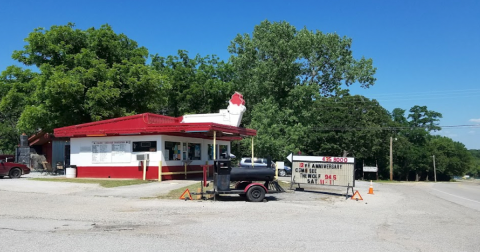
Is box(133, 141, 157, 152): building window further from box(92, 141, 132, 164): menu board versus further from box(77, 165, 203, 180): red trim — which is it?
box(77, 165, 203, 180): red trim

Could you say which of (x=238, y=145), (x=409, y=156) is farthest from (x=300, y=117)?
(x=409, y=156)

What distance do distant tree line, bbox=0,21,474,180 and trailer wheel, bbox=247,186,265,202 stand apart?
57.1 ft

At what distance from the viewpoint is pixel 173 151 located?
24.0 meters

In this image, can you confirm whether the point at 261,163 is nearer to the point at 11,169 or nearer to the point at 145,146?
the point at 145,146

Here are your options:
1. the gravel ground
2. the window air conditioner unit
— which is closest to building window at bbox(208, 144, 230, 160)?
the window air conditioner unit

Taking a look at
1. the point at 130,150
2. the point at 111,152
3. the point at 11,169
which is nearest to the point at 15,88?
the point at 11,169

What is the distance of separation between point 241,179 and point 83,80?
736 inches

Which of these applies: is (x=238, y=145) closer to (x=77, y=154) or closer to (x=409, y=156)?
(x=77, y=154)

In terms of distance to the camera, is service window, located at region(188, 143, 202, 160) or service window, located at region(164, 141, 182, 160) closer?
service window, located at region(164, 141, 182, 160)

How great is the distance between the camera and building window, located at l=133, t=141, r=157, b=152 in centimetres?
2309

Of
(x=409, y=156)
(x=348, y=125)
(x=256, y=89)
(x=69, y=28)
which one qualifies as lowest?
(x=409, y=156)

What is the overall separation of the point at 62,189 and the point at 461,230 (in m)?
16.1

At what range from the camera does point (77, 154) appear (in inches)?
990

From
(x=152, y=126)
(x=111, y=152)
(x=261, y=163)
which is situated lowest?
(x=261, y=163)
